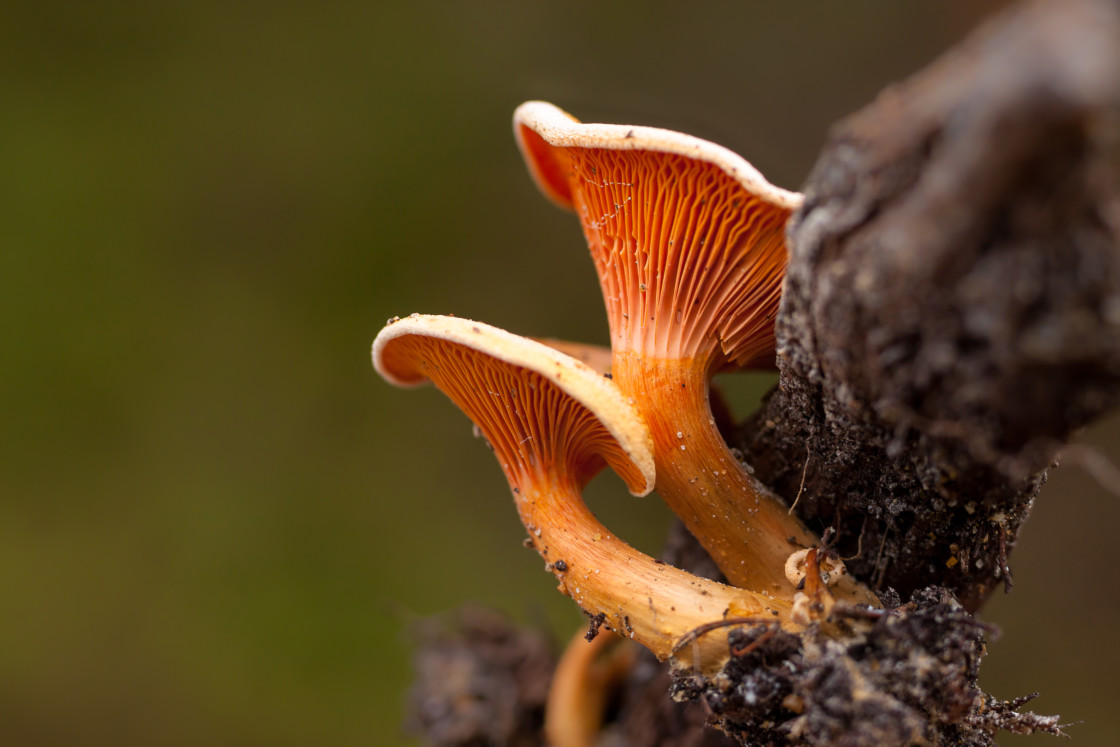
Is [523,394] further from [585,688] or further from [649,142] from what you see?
[585,688]

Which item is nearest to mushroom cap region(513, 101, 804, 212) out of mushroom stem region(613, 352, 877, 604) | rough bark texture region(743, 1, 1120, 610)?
rough bark texture region(743, 1, 1120, 610)

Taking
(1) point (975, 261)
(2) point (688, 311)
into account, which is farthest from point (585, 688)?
(1) point (975, 261)

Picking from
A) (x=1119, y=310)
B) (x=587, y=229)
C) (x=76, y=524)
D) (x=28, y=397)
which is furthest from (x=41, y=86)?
(x=1119, y=310)

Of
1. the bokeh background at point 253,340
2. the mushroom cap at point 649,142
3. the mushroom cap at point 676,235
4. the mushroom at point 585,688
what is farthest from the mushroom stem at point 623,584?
the bokeh background at point 253,340

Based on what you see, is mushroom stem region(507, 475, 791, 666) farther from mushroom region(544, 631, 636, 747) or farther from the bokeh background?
the bokeh background

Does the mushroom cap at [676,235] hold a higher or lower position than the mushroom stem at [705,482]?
higher

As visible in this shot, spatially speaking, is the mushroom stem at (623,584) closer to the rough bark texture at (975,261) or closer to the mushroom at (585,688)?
the rough bark texture at (975,261)
